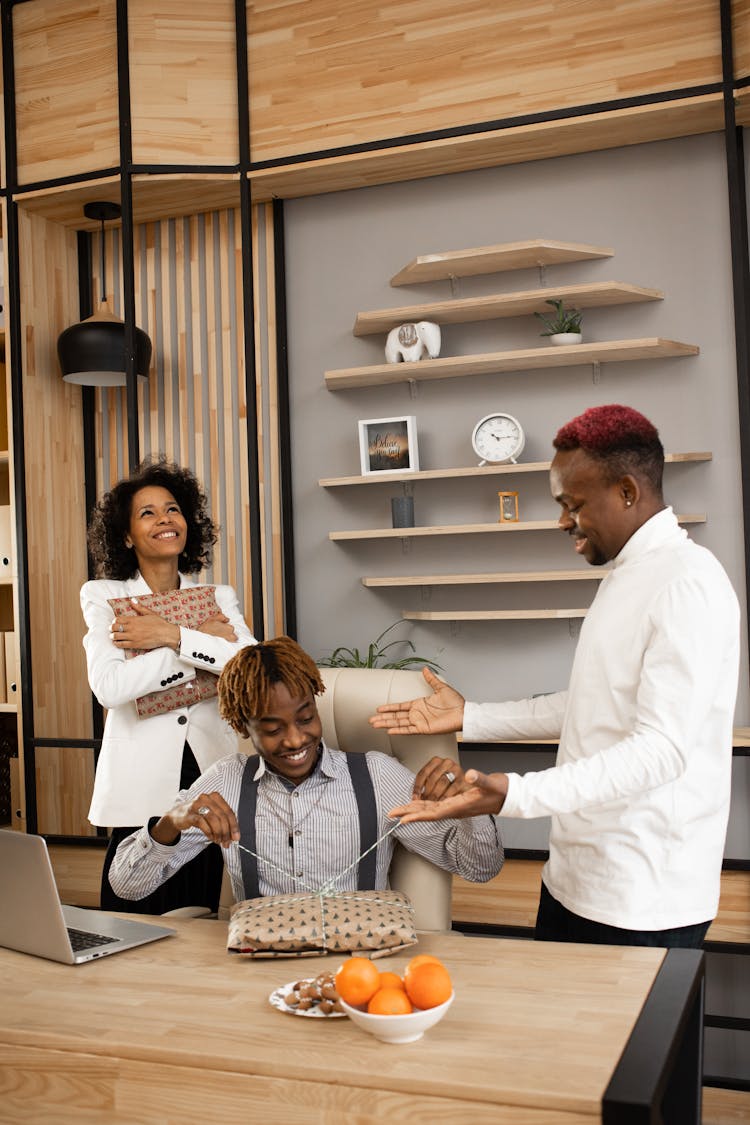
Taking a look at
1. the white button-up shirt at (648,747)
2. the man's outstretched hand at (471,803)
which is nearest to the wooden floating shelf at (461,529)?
the white button-up shirt at (648,747)

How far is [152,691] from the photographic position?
7.98ft

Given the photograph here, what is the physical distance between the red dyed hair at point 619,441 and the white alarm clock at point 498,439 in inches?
69.1

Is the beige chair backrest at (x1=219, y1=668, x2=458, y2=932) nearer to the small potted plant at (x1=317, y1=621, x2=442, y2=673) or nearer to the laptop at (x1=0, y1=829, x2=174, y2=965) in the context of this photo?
the laptop at (x1=0, y1=829, x2=174, y2=965)

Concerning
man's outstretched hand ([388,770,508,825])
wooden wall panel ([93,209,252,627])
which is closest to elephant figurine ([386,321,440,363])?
wooden wall panel ([93,209,252,627])

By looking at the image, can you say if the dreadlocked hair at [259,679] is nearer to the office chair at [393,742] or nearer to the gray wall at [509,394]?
the office chair at [393,742]

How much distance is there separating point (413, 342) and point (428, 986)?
260cm

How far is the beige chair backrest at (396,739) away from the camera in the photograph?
6.58 ft

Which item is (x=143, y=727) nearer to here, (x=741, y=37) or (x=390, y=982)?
(x=390, y=982)

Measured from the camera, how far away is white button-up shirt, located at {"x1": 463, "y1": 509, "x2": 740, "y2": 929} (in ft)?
4.95

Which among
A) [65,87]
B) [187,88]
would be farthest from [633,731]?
[65,87]

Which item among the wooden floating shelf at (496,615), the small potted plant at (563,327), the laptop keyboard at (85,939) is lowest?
the laptop keyboard at (85,939)

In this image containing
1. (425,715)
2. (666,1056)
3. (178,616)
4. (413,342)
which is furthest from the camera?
(413,342)

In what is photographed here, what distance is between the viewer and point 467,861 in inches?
75.9

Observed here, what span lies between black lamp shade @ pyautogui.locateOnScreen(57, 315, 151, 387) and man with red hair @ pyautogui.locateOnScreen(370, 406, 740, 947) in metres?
2.38
